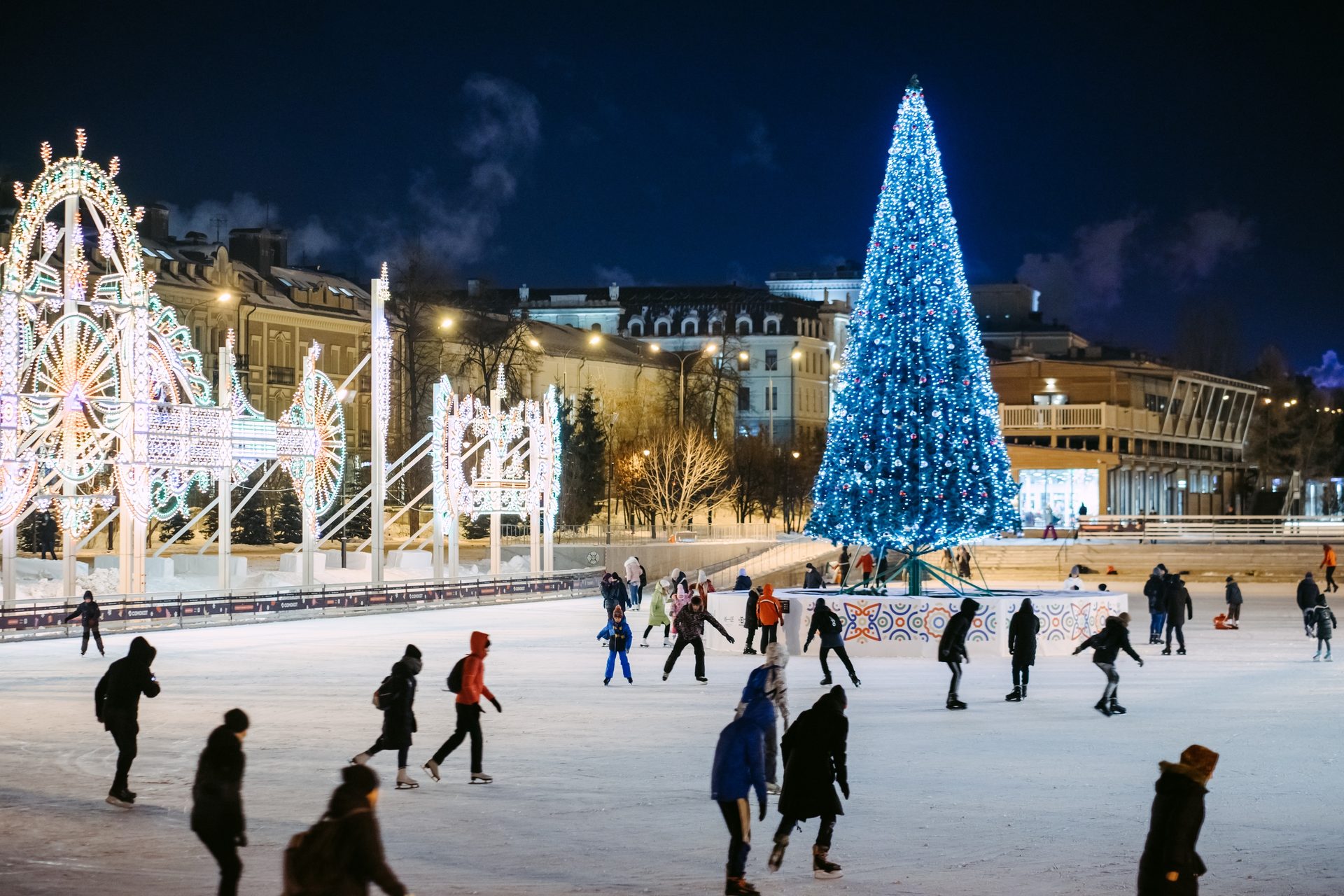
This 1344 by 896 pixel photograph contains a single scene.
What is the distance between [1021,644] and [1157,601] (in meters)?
9.86

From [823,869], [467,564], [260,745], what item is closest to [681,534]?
[467,564]

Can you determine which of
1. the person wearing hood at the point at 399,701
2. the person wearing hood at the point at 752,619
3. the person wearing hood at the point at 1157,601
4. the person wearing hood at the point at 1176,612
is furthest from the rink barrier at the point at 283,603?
the person wearing hood at the point at 399,701

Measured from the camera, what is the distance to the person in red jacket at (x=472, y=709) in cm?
1441

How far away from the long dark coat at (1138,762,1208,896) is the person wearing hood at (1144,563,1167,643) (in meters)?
22.6

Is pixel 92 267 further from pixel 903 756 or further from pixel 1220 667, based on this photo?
pixel 903 756

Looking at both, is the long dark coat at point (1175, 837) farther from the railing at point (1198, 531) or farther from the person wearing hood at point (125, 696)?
the railing at point (1198, 531)

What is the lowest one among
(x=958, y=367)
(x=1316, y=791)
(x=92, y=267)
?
(x=1316, y=791)

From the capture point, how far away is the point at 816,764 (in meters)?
11.0

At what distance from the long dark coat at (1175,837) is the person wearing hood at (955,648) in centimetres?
1233

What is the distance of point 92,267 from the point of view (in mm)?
63875

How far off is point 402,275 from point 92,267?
35.0ft

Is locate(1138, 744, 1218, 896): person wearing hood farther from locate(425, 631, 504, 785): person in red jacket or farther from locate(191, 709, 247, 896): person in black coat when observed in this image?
locate(425, 631, 504, 785): person in red jacket

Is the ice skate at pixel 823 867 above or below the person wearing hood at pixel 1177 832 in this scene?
below

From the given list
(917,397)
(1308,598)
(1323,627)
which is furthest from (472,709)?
(1308,598)
